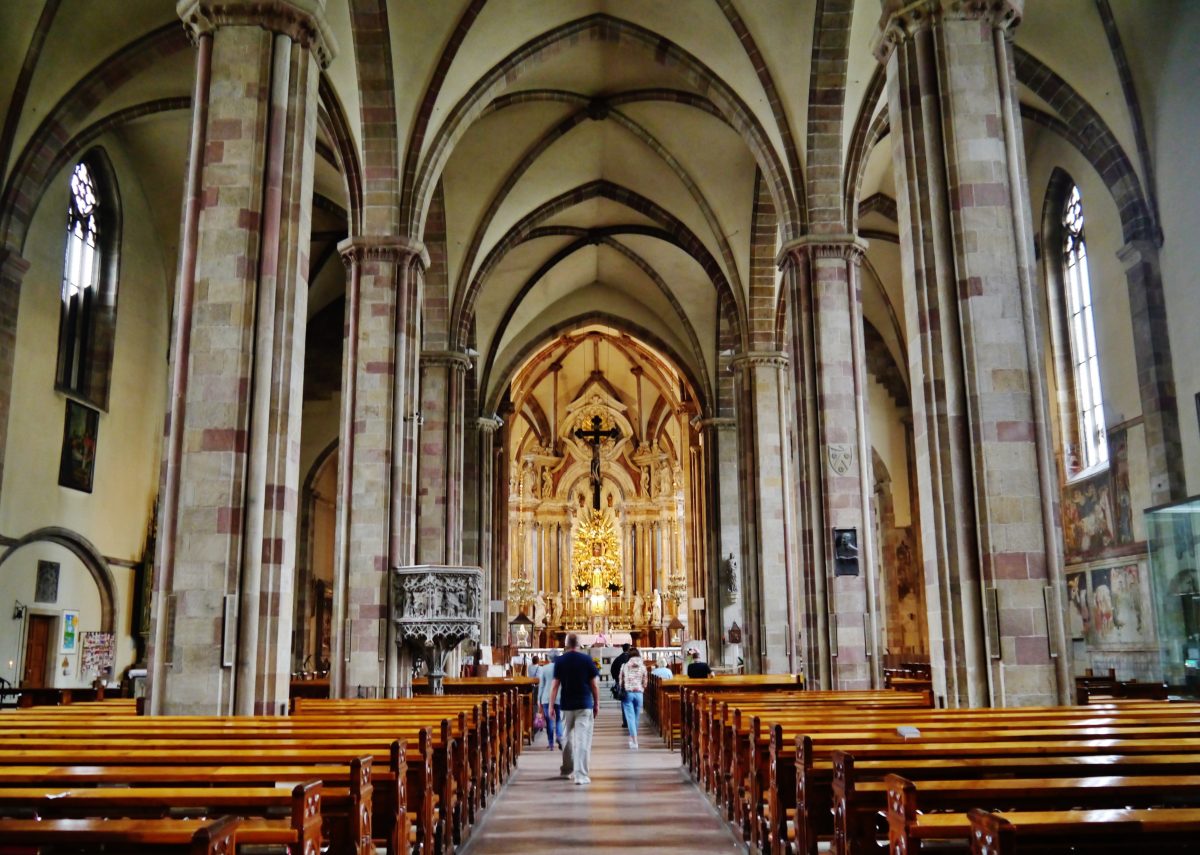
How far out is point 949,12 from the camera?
9898mm

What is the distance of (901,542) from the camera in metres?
27.3

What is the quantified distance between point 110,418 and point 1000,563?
56.4 feet

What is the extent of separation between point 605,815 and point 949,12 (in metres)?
8.18

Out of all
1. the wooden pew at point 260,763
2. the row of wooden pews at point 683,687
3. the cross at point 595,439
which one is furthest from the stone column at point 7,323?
the cross at point 595,439

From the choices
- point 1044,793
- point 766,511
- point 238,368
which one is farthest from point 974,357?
point 766,511

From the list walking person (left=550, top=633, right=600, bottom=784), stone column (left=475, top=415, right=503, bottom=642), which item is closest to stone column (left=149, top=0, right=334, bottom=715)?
walking person (left=550, top=633, right=600, bottom=784)

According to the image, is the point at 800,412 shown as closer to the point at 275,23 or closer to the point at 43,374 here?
the point at 275,23

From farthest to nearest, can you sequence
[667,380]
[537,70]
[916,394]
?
[667,380]
[537,70]
[916,394]

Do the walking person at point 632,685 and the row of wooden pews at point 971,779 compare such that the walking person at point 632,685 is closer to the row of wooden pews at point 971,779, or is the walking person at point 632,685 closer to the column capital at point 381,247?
the row of wooden pews at point 971,779

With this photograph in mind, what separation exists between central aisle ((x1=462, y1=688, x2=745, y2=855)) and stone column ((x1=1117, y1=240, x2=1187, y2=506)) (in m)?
8.89

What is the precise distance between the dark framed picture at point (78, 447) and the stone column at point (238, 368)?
35.1 ft

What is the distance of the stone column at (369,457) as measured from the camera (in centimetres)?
1448

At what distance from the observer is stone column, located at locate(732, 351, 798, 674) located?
68.1ft

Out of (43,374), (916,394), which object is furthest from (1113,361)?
(43,374)
